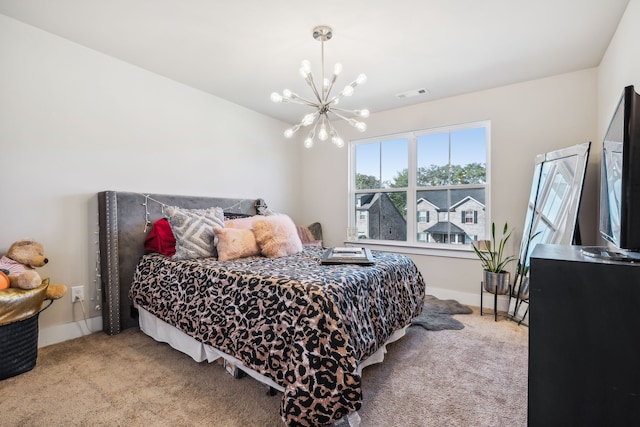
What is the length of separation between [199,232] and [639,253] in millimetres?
2641

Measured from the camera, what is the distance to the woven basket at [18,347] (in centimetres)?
174

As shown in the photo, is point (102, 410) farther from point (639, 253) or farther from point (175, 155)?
point (639, 253)

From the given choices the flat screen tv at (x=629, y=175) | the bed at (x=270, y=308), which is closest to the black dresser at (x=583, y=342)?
the flat screen tv at (x=629, y=175)

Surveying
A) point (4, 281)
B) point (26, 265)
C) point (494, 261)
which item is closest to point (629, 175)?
point (494, 261)

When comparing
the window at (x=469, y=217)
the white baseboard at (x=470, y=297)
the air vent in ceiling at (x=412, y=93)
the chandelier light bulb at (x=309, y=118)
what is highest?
the air vent in ceiling at (x=412, y=93)

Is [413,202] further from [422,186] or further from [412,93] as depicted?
[412,93]

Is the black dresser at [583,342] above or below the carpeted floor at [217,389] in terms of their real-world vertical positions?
above

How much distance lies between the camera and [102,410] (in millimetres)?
1517

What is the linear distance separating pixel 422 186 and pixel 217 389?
3114 mm

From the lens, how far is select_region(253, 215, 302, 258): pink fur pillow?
247cm

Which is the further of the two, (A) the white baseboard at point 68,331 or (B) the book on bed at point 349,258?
(A) the white baseboard at point 68,331

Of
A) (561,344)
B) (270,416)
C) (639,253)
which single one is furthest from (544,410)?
(270,416)

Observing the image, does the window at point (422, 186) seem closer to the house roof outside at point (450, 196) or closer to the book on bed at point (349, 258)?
the house roof outside at point (450, 196)

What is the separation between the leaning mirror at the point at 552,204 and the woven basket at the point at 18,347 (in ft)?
12.5
